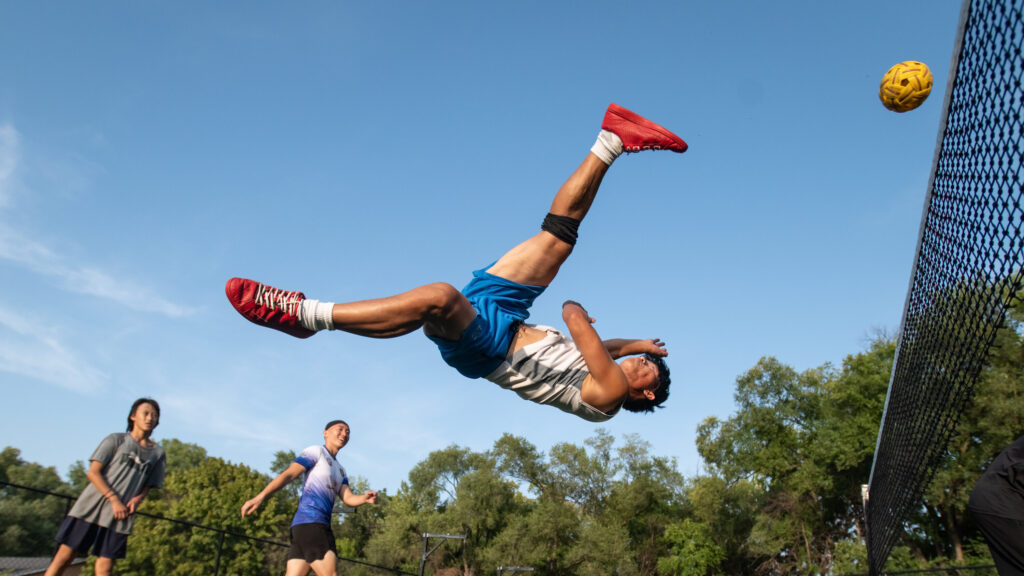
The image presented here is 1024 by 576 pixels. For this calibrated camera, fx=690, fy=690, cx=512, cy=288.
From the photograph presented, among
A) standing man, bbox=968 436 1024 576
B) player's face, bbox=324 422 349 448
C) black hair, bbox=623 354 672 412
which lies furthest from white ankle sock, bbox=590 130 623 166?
player's face, bbox=324 422 349 448

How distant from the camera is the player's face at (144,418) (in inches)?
222

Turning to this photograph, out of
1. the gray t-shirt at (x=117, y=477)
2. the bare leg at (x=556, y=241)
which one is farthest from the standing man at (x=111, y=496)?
the bare leg at (x=556, y=241)

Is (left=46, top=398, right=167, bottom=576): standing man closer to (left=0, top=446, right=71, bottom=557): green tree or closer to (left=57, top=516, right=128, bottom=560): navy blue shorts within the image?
(left=57, top=516, right=128, bottom=560): navy blue shorts

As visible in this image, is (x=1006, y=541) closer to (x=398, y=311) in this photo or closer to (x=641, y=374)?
(x=641, y=374)

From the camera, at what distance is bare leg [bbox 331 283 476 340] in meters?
3.61

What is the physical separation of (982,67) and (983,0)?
43 cm

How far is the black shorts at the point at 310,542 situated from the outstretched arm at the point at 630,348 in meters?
3.19

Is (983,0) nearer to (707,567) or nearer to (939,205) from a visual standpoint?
(939,205)

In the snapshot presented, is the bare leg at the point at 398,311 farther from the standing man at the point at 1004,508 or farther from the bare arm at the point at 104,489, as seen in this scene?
the bare arm at the point at 104,489

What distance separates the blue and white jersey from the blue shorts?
2.70m

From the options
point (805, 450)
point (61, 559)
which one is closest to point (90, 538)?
point (61, 559)

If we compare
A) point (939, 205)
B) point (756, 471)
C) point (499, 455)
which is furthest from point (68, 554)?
point (499, 455)

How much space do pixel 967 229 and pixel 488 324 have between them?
312cm

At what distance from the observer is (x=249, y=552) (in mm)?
37531
